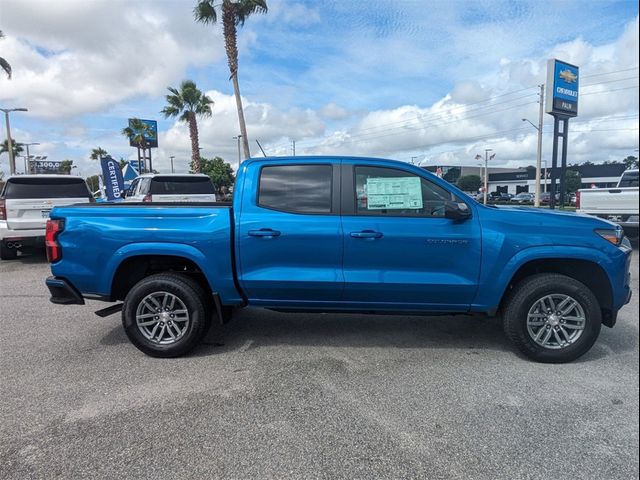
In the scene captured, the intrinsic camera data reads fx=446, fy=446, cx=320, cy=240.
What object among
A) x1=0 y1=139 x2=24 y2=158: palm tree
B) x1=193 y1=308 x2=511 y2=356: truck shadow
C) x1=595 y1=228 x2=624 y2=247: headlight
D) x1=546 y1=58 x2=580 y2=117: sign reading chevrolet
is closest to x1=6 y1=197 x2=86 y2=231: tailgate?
x1=193 y1=308 x2=511 y2=356: truck shadow

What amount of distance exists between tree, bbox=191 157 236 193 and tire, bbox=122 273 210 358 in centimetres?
3950

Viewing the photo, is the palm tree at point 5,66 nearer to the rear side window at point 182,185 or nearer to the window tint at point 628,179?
the rear side window at point 182,185

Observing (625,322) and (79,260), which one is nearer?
(79,260)

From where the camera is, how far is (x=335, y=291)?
408 centimetres

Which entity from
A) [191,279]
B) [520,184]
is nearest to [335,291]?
[191,279]

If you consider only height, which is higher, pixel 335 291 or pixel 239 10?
pixel 239 10

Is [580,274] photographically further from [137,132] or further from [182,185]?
[137,132]

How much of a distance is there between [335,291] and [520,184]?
87.4 m

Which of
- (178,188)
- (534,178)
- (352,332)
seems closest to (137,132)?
(178,188)

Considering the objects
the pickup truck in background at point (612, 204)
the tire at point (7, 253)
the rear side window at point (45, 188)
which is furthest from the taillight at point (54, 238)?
the pickup truck in background at point (612, 204)

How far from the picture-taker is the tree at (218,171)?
142 ft

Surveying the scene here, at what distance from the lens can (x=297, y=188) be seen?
417cm

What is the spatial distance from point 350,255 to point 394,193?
2.32 ft

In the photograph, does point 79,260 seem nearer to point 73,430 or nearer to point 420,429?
point 73,430
